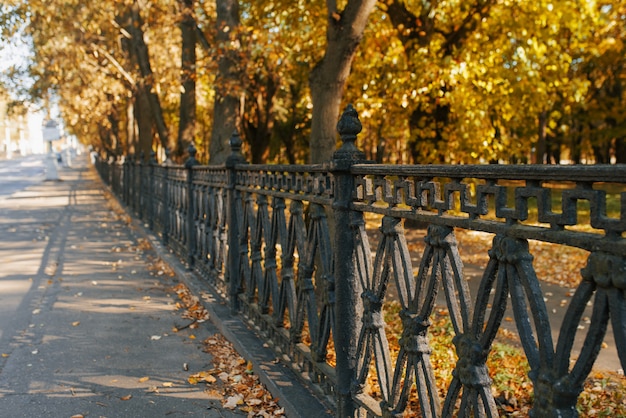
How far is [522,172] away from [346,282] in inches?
67.8

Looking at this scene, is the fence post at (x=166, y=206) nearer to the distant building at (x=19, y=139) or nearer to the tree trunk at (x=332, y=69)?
the tree trunk at (x=332, y=69)

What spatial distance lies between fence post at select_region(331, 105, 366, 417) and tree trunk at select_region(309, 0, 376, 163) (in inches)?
128

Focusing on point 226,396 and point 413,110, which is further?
point 413,110

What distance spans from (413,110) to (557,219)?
14.7 m

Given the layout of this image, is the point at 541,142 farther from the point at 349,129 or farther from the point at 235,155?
the point at 349,129

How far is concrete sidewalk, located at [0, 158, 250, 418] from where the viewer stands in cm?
455

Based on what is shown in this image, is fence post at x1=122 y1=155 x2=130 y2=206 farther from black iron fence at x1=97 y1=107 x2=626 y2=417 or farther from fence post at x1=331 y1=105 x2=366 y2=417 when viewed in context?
fence post at x1=331 y1=105 x2=366 y2=417

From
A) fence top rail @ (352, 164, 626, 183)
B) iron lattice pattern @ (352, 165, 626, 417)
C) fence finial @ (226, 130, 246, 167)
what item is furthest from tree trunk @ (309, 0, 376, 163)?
fence top rail @ (352, 164, 626, 183)

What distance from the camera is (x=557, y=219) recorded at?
196 cm

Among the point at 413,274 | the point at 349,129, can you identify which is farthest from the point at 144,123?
the point at 413,274

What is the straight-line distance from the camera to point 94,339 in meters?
6.17

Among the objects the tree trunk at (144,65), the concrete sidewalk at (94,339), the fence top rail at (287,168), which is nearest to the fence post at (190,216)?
the concrete sidewalk at (94,339)

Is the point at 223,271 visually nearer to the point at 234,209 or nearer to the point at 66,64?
the point at 234,209

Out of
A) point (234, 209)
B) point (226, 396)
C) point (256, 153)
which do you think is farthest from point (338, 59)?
point (256, 153)
